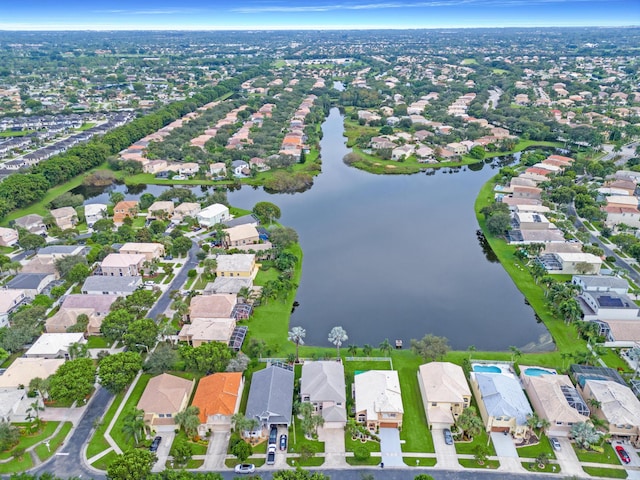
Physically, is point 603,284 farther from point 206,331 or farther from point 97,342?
point 97,342

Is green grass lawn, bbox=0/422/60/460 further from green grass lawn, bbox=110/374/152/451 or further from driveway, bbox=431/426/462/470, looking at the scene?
driveway, bbox=431/426/462/470

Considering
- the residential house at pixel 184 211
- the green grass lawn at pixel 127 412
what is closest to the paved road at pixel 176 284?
the green grass lawn at pixel 127 412

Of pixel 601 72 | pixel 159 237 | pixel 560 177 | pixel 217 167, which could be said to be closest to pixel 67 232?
pixel 159 237

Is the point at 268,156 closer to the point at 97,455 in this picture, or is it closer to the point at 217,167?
the point at 217,167

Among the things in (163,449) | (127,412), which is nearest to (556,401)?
(163,449)

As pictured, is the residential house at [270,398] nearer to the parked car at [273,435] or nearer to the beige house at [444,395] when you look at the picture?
the parked car at [273,435]

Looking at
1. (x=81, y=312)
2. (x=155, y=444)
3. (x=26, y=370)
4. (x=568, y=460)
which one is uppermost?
(x=26, y=370)

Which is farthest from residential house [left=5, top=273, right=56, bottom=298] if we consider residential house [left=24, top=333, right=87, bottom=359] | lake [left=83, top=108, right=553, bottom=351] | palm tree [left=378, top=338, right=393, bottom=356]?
palm tree [left=378, top=338, right=393, bottom=356]
